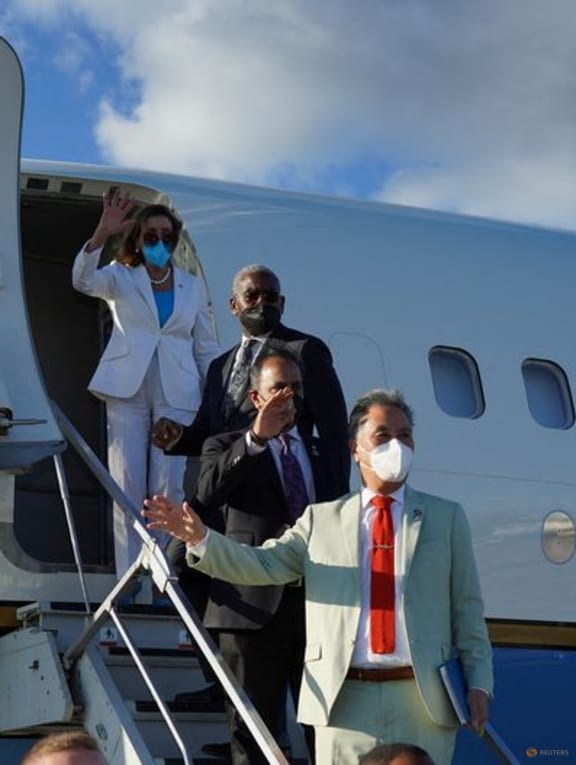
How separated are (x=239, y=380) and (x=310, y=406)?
0.38 metres

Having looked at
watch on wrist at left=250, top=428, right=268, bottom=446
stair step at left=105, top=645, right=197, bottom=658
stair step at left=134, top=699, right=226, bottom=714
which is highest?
watch on wrist at left=250, top=428, right=268, bottom=446

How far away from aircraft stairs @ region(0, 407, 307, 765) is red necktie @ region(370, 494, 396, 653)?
509mm

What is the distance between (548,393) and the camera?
9430 mm

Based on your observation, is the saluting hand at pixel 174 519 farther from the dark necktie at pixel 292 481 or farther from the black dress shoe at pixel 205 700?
the black dress shoe at pixel 205 700

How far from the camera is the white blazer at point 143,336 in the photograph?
7844 mm

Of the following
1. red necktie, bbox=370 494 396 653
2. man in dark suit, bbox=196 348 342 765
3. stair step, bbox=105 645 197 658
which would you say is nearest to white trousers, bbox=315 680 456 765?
red necktie, bbox=370 494 396 653

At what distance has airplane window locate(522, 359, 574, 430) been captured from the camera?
30.5ft

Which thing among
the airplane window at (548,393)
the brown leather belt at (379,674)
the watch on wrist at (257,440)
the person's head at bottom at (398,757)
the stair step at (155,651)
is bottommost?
the person's head at bottom at (398,757)

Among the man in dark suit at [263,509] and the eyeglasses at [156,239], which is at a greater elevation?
the eyeglasses at [156,239]

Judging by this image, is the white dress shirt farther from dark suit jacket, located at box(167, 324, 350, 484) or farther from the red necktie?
dark suit jacket, located at box(167, 324, 350, 484)

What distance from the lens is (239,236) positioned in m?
8.73

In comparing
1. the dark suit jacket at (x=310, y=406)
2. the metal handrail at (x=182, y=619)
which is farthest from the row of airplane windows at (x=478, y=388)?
the metal handrail at (x=182, y=619)

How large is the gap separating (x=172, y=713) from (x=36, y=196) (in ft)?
Answer: 12.0

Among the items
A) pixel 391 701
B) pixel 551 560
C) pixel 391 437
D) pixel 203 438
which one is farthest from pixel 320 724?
pixel 551 560
